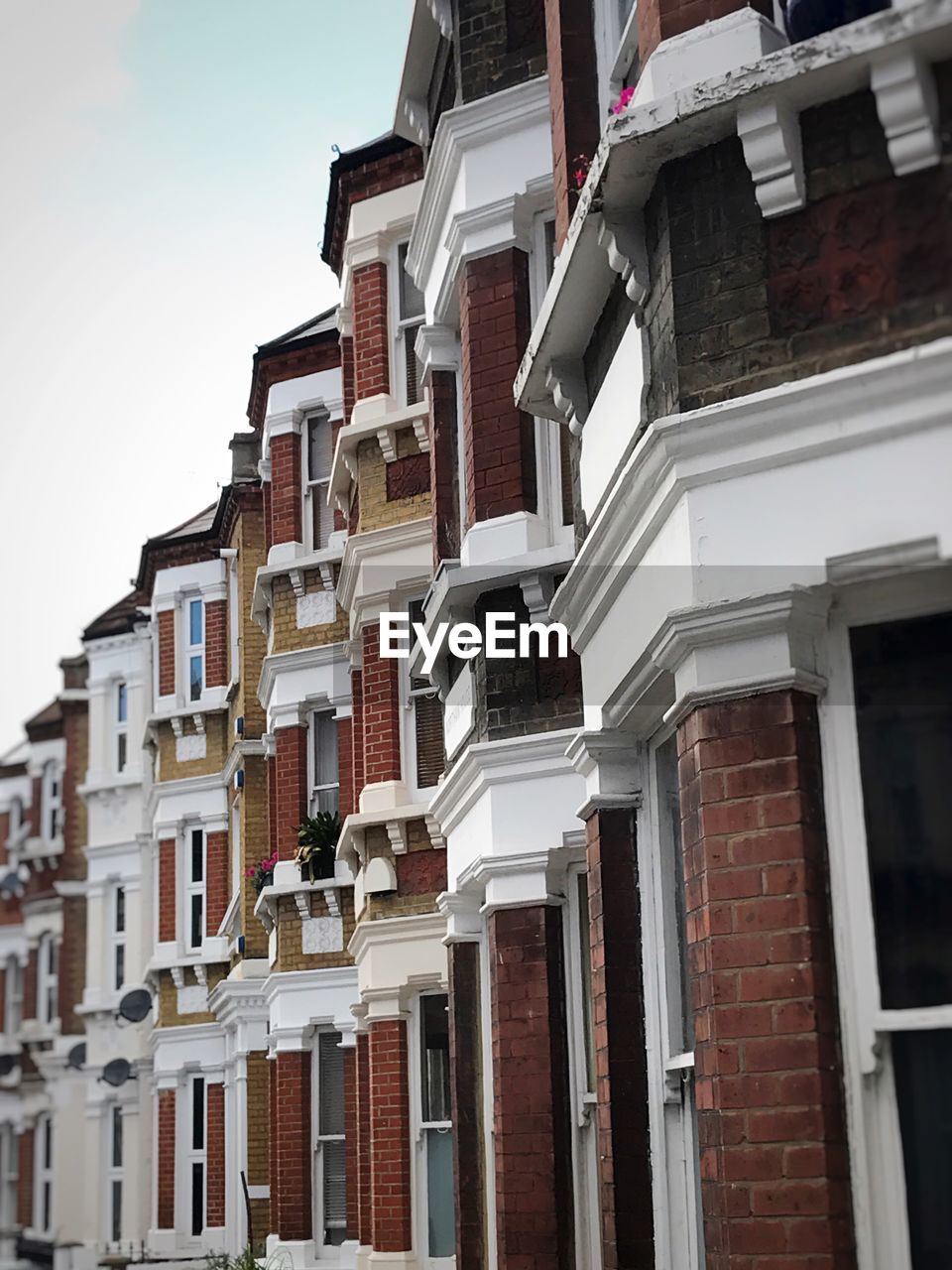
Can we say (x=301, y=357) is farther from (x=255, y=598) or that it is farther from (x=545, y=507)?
(x=545, y=507)

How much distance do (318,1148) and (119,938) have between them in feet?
41.3

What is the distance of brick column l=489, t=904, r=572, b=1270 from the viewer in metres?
8.88

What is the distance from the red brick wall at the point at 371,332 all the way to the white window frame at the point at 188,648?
10.9 m

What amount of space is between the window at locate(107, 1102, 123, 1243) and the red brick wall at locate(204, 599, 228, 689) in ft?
23.4

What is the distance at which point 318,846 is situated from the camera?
1795cm

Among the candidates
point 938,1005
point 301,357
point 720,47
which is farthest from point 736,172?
point 301,357

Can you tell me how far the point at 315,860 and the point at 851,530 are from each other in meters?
13.6

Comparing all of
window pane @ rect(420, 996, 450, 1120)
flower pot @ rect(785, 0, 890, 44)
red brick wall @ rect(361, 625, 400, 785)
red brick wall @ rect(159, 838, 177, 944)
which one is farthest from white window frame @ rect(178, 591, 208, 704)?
flower pot @ rect(785, 0, 890, 44)

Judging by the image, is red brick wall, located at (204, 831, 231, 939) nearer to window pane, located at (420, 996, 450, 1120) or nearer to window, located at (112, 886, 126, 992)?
window, located at (112, 886, 126, 992)

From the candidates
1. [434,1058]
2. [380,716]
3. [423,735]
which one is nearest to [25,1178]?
[434,1058]

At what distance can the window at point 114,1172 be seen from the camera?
91.0 ft

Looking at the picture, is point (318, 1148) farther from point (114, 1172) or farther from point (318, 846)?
point (114, 1172)

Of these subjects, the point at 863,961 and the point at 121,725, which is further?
the point at 121,725

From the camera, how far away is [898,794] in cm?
483
